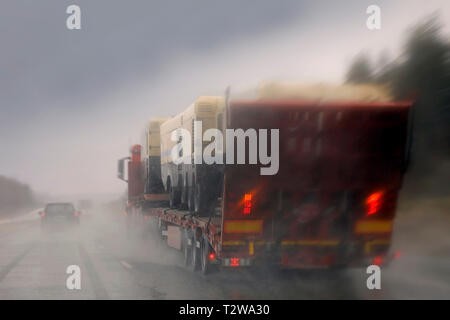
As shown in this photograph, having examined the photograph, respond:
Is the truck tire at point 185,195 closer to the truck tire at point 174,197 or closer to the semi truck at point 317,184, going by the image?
the truck tire at point 174,197

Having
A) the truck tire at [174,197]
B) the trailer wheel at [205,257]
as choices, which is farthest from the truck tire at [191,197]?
the truck tire at [174,197]

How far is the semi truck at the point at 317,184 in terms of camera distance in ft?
35.5

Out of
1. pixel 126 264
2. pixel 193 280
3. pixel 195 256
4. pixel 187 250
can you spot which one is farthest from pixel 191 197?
pixel 193 280

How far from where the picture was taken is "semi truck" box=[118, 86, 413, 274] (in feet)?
35.5

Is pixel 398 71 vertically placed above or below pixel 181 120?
above

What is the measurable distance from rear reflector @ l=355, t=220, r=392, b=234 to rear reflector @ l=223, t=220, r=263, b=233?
1634 mm

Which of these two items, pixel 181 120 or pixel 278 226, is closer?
pixel 278 226

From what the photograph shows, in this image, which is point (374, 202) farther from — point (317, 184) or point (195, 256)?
point (195, 256)

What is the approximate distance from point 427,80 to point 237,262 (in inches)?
660

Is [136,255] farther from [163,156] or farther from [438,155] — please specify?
[438,155]

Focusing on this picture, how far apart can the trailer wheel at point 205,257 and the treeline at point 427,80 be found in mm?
13163

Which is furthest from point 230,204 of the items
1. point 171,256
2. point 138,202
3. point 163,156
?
point 138,202

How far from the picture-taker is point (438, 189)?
2625cm

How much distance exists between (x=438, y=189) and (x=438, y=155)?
130cm
